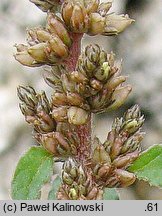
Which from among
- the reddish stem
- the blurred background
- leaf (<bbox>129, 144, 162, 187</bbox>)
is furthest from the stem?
the blurred background

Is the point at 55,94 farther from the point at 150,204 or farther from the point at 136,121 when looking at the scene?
the point at 150,204

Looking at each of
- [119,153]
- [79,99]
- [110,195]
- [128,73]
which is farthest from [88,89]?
[128,73]

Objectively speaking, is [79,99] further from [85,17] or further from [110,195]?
[110,195]

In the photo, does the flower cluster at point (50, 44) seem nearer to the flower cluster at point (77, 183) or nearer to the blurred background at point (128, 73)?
the flower cluster at point (77, 183)

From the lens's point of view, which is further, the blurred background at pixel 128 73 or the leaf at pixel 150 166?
the blurred background at pixel 128 73

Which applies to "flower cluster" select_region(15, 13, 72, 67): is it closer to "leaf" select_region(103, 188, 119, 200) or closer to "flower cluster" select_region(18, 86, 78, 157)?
"flower cluster" select_region(18, 86, 78, 157)

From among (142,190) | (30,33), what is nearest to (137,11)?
(142,190)

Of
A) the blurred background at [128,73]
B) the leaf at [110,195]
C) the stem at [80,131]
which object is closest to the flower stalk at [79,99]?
the stem at [80,131]
